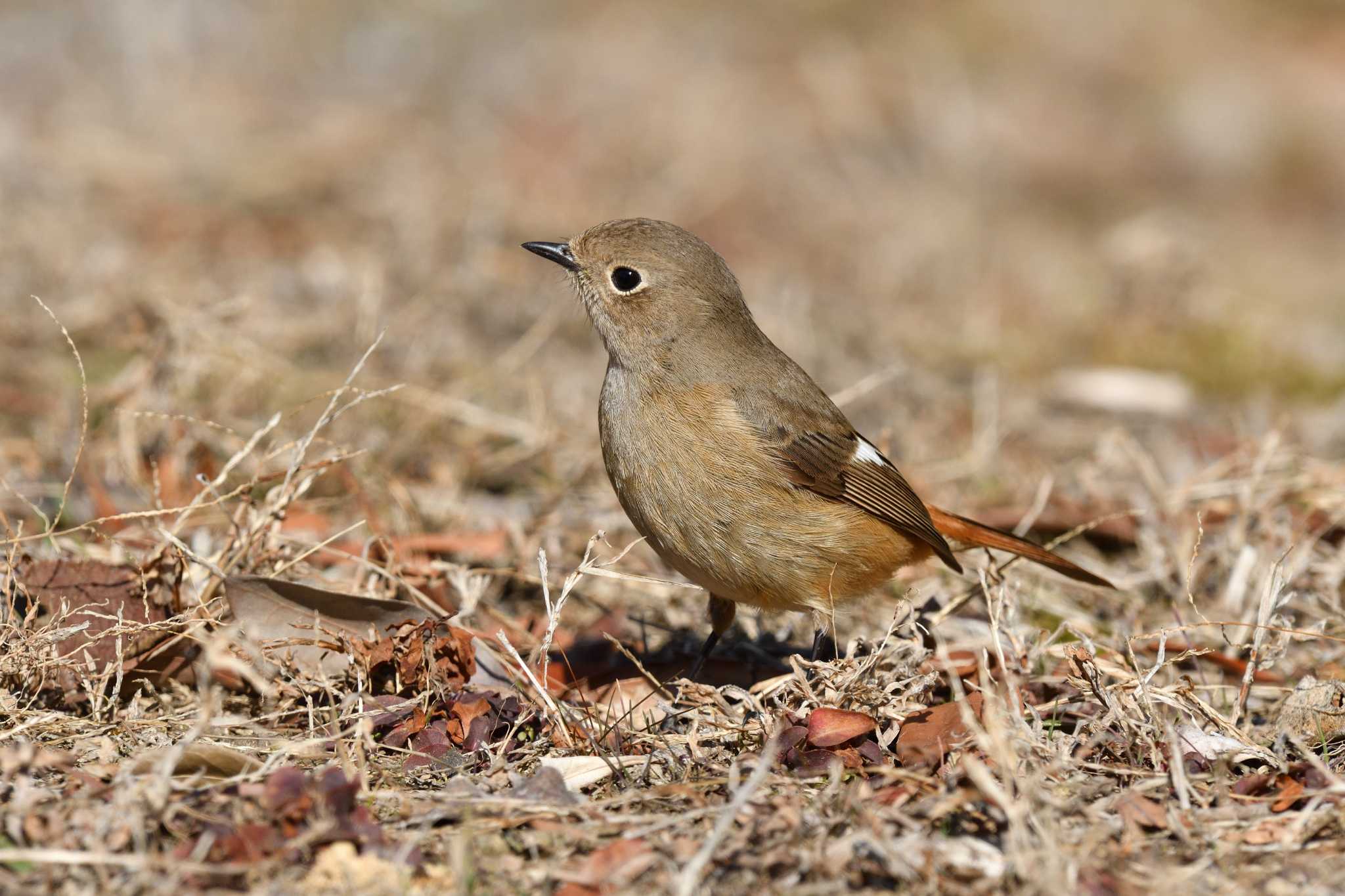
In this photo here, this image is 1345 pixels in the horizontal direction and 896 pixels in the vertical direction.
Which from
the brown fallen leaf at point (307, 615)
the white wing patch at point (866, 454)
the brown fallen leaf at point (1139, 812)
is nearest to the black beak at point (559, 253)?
the white wing patch at point (866, 454)

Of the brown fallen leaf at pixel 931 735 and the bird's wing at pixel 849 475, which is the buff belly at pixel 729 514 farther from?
the brown fallen leaf at pixel 931 735

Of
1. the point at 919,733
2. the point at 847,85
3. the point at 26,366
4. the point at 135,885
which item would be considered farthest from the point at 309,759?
the point at 847,85

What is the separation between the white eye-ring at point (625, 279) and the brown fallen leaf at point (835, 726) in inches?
69.2

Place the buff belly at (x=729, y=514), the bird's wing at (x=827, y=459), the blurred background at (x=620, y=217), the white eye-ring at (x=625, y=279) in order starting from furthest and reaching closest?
the blurred background at (x=620, y=217) < the white eye-ring at (x=625, y=279) < the bird's wing at (x=827, y=459) < the buff belly at (x=729, y=514)

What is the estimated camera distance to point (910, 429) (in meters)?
6.62

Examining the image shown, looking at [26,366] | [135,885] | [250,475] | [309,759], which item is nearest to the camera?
[135,885]

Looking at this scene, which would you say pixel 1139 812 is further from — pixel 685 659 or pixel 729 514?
pixel 685 659

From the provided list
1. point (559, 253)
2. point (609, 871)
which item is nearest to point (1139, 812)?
point (609, 871)

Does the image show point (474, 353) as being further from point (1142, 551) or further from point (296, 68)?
point (296, 68)

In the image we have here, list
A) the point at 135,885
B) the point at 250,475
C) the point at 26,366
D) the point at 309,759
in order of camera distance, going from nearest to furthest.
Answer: the point at 135,885 → the point at 309,759 → the point at 250,475 → the point at 26,366

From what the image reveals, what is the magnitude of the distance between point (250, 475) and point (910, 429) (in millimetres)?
3286

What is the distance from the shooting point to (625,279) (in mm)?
4516

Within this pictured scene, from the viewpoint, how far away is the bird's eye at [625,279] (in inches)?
177

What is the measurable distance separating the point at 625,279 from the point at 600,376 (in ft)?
8.44
